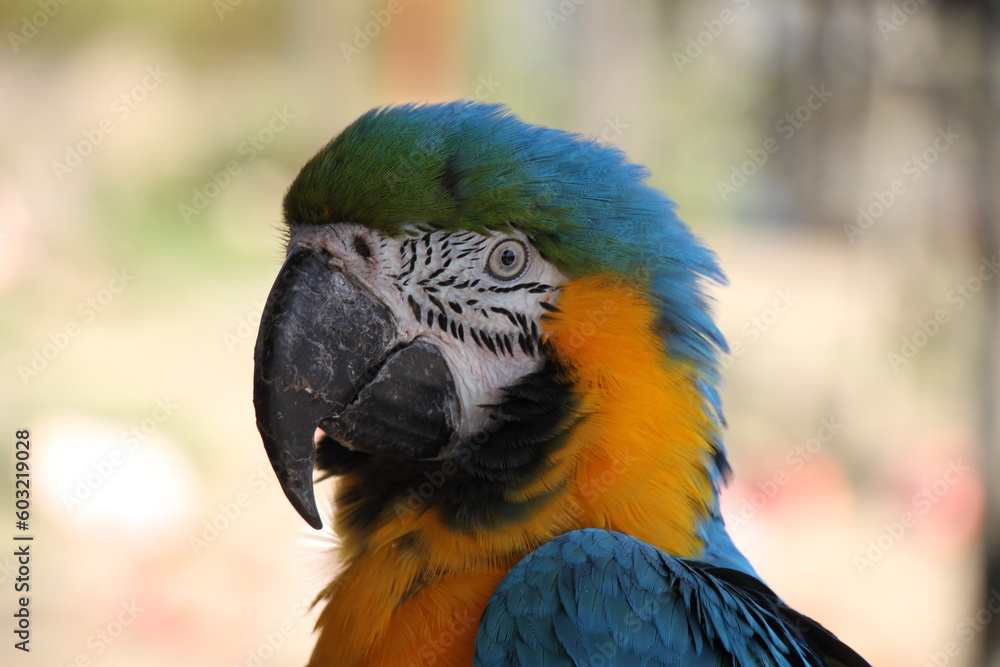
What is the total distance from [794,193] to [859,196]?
35 centimetres

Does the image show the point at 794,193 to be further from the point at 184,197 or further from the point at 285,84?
the point at 184,197

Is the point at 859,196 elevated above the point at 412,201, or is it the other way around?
the point at 859,196

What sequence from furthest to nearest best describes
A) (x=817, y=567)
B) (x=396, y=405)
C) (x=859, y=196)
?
(x=859, y=196), (x=817, y=567), (x=396, y=405)

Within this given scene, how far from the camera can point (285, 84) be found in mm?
4375

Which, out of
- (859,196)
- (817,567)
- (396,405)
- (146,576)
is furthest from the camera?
(859,196)

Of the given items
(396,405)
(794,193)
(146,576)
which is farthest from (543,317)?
(794,193)
